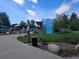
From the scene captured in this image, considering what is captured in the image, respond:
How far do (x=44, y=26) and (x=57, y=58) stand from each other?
3373 centimetres

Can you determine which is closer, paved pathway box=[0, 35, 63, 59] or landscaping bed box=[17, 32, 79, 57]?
paved pathway box=[0, 35, 63, 59]

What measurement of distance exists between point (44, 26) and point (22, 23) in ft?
311

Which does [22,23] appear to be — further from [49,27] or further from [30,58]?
[30,58]

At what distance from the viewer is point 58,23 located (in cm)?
8556

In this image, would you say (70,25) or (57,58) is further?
(70,25)

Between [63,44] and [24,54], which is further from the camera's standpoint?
[63,44]

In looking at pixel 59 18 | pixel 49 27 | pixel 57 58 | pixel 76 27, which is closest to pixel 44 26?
pixel 49 27

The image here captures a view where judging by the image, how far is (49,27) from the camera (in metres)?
47.4

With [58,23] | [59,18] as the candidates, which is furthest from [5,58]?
[59,18]

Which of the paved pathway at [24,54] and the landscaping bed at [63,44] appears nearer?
the paved pathway at [24,54]

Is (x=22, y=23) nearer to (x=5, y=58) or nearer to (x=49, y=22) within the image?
(x=49, y=22)

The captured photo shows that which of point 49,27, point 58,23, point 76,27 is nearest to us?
point 49,27

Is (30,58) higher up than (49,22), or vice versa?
(49,22)

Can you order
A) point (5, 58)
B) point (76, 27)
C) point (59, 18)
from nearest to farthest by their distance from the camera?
point (5, 58) < point (59, 18) < point (76, 27)
